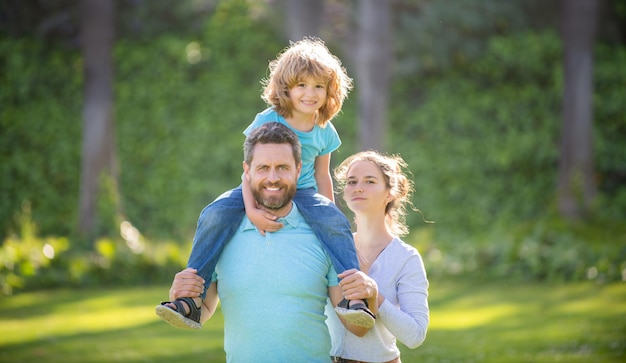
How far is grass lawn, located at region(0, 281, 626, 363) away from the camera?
6746 millimetres

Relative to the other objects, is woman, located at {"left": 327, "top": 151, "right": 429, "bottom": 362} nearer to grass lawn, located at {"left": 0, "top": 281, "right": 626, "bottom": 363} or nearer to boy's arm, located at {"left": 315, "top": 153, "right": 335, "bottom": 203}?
boy's arm, located at {"left": 315, "top": 153, "right": 335, "bottom": 203}

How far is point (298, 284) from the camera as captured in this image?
119 inches

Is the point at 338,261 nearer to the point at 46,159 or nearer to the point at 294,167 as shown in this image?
the point at 294,167

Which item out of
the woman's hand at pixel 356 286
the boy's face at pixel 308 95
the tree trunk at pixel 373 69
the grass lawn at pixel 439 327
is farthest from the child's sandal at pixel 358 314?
the tree trunk at pixel 373 69

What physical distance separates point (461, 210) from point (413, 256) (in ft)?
30.6

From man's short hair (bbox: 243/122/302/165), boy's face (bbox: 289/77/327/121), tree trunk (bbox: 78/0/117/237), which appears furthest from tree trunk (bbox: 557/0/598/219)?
man's short hair (bbox: 243/122/302/165)

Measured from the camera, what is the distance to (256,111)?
1284 cm

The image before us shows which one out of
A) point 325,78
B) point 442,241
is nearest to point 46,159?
point 442,241

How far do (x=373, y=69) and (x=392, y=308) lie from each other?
27.1ft

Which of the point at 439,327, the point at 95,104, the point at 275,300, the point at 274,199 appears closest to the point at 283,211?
the point at 274,199

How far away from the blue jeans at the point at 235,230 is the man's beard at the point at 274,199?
11 cm

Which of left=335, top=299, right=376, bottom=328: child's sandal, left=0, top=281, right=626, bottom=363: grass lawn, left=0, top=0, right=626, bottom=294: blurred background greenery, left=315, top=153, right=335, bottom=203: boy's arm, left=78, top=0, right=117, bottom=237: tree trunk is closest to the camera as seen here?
left=335, top=299, right=376, bottom=328: child's sandal

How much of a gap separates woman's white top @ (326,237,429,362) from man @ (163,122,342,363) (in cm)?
16

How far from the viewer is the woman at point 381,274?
3082 millimetres
